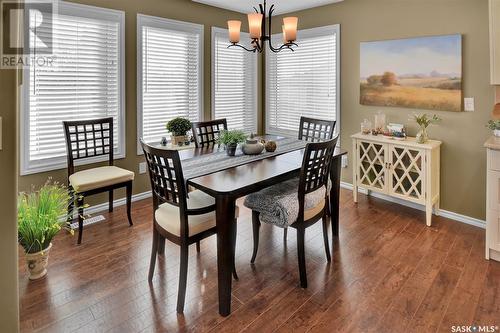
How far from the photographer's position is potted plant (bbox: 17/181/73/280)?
2.42 metres

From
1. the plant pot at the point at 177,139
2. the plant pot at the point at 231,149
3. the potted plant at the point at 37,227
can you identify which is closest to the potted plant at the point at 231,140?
the plant pot at the point at 231,149

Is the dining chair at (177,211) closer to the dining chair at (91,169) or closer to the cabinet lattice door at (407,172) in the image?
the dining chair at (91,169)

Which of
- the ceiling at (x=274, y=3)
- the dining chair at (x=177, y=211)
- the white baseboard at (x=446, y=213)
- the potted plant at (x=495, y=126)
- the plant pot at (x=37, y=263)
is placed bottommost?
the plant pot at (x=37, y=263)

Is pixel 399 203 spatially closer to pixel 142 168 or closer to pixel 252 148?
pixel 252 148

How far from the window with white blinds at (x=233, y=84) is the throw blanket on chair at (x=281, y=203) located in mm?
2591

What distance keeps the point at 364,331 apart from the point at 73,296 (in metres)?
1.94

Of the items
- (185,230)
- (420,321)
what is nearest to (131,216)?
(185,230)

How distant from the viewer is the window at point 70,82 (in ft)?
10.7

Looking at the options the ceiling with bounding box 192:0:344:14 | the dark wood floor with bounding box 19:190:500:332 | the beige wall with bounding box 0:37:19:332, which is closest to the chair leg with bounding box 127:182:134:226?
the dark wood floor with bounding box 19:190:500:332

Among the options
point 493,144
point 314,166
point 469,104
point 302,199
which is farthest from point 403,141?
point 302,199

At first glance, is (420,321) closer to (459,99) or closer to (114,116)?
(459,99)

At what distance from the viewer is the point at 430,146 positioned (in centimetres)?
346

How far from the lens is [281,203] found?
7.80 feet

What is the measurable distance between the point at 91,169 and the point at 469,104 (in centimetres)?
408
